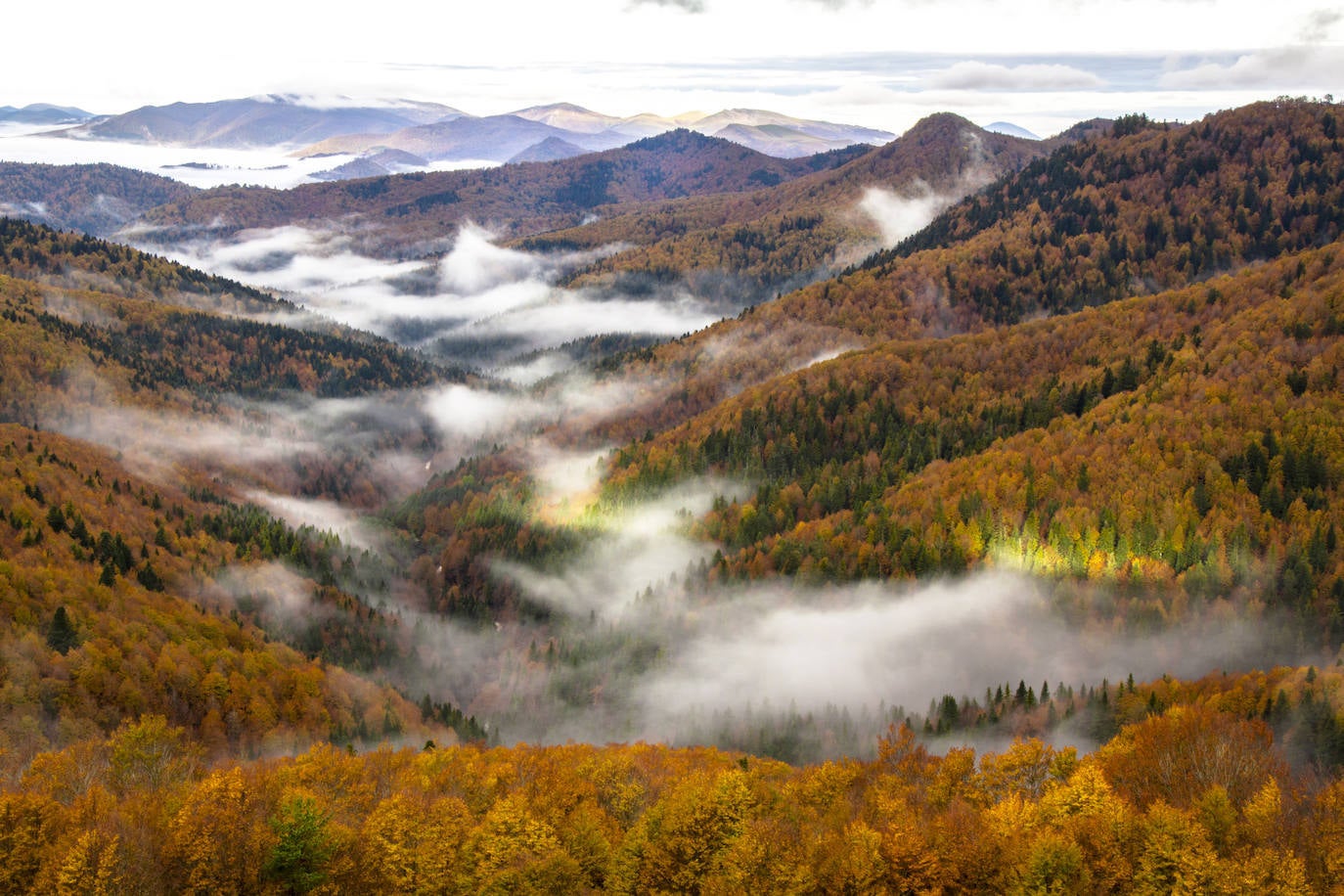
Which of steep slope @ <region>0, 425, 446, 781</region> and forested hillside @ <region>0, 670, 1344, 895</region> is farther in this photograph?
steep slope @ <region>0, 425, 446, 781</region>

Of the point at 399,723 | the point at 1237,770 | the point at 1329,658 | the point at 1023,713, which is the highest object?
the point at 1237,770

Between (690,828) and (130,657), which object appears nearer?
(690,828)

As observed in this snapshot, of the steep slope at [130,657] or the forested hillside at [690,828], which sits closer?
the forested hillside at [690,828]

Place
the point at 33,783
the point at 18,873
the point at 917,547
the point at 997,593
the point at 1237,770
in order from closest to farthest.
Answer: the point at 18,873, the point at 33,783, the point at 1237,770, the point at 997,593, the point at 917,547

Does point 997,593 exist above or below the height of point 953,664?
above

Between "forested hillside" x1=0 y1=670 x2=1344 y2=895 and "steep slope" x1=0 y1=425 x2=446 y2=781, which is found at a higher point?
"forested hillside" x1=0 y1=670 x2=1344 y2=895

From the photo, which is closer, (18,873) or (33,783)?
(18,873)

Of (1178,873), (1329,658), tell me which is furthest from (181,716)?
(1329,658)

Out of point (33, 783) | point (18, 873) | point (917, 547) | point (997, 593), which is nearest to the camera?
point (18, 873)

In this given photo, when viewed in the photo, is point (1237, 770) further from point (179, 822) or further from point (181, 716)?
point (181, 716)

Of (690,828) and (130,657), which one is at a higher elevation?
(690,828)

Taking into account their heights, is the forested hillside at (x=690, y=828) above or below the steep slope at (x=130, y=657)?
above
